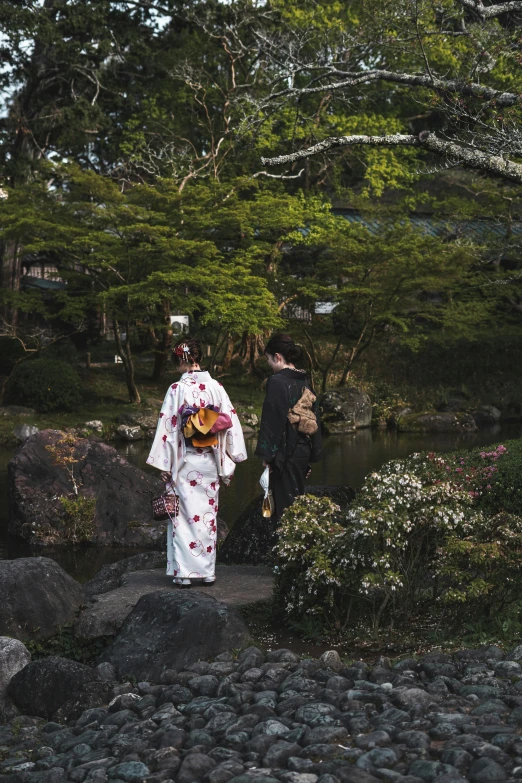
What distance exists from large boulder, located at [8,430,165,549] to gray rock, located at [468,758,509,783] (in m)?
7.39

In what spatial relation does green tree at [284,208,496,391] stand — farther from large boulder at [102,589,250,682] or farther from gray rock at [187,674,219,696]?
gray rock at [187,674,219,696]

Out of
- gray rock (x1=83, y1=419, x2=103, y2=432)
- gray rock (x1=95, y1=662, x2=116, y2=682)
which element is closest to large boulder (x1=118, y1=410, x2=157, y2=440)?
gray rock (x1=83, y1=419, x2=103, y2=432)

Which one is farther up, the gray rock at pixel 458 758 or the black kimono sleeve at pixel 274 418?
the black kimono sleeve at pixel 274 418

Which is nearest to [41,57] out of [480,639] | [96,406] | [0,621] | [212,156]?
[212,156]

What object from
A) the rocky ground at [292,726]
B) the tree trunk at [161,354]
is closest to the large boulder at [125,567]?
the rocky ground at [292,726]

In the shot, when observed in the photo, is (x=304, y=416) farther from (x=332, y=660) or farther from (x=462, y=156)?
(x=462, y=156)

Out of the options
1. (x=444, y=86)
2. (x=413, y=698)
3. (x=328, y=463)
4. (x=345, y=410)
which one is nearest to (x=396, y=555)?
(x=413, y=698)

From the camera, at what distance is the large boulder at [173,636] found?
5.30m

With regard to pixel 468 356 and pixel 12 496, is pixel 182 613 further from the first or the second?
pixel 468 356

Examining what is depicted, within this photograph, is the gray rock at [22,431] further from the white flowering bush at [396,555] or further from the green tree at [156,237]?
the white flowering bush at [396,555]

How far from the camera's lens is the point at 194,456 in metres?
7.06

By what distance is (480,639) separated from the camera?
535 cm

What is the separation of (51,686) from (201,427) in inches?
94.1

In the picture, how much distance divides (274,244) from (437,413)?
6.43 meters
